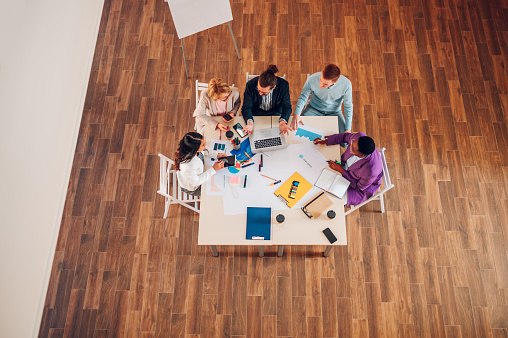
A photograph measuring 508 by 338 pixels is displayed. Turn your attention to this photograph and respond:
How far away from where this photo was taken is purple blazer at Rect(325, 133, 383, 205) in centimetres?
266

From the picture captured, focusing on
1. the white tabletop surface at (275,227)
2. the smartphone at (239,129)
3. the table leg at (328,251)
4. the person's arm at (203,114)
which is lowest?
the table leg at (328,251)

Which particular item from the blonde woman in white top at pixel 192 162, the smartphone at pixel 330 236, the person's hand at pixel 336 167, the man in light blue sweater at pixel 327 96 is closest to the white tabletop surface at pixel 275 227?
the smartphone at pixel 330 236

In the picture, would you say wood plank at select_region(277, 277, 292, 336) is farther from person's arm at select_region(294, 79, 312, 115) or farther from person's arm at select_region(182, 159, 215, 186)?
person's arm at select_region(294, 79, 312, 115)

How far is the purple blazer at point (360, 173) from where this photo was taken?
266cm

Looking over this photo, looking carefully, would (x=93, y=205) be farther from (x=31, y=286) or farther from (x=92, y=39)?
(x=92, y=39)

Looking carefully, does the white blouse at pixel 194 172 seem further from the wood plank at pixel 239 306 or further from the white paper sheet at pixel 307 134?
the wood plank at pixel 239 306

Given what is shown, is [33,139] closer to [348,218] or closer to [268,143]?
[268,143]

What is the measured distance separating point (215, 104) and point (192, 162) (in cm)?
76

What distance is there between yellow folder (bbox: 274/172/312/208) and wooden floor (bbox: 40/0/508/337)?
3.15 feet

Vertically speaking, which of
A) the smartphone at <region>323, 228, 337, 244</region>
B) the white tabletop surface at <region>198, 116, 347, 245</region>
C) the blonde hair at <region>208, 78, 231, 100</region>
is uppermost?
the blonde hair at <region>208, 78, 231, 100</region>

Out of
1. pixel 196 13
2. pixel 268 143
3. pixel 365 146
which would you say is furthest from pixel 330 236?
pixel 196 13

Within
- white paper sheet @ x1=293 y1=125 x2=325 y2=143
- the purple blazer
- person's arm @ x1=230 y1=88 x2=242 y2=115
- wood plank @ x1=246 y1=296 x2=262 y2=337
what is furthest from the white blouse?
wood plank @ x1=246 y1=296 x2=262 y2=337

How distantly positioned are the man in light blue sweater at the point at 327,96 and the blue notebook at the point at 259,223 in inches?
32.5

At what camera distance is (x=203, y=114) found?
306 centimetres
